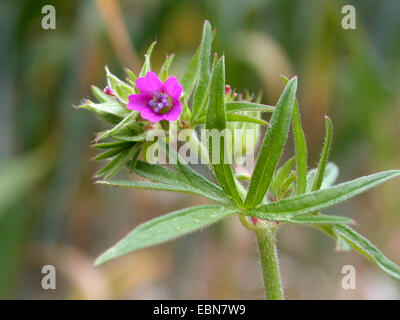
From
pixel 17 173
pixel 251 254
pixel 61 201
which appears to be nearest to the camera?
pixel 17 173

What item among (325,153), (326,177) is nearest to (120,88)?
(325,153)

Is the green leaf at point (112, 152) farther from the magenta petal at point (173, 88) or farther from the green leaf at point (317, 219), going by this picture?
the green leaf at point (317, 219)

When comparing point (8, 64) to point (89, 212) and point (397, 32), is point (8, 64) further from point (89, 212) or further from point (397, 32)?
point (397, 32)

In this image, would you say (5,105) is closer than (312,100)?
Yes

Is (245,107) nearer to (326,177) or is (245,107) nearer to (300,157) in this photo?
(300,157)

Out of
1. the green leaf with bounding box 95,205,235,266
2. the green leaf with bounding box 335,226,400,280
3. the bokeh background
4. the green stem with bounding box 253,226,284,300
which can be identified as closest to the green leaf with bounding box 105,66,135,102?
the green leaf with bounding box 95,205,235,266

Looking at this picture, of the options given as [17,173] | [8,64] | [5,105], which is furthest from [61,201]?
[8,64]
